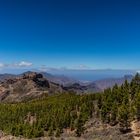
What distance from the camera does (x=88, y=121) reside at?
164500 millimetres

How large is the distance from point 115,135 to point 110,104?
40.5m

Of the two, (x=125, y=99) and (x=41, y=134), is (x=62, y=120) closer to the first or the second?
(x=41, y=134)

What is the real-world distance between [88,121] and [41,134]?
2468 cm

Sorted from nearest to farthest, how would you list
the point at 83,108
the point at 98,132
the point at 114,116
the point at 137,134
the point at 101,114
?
the point at 137,134, the point at 98,132, the point at 114,116, the point at 101,114, the point at 83,108

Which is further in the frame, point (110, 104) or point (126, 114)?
point (110, 104)

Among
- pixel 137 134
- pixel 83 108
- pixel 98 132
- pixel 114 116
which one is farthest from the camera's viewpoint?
pixel 83 108

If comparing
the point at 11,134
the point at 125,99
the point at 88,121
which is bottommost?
the point at 11,134

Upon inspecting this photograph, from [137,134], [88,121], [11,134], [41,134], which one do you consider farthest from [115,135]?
[11,134]

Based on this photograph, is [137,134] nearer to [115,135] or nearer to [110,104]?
[115,135]

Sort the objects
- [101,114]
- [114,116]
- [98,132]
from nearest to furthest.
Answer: [98,132]
[114,116]
[101,114]

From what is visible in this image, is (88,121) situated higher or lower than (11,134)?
higher

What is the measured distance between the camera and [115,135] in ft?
413

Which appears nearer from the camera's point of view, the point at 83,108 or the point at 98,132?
the point at 98,132

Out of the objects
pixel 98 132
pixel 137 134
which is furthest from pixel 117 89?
pixel 137 134
